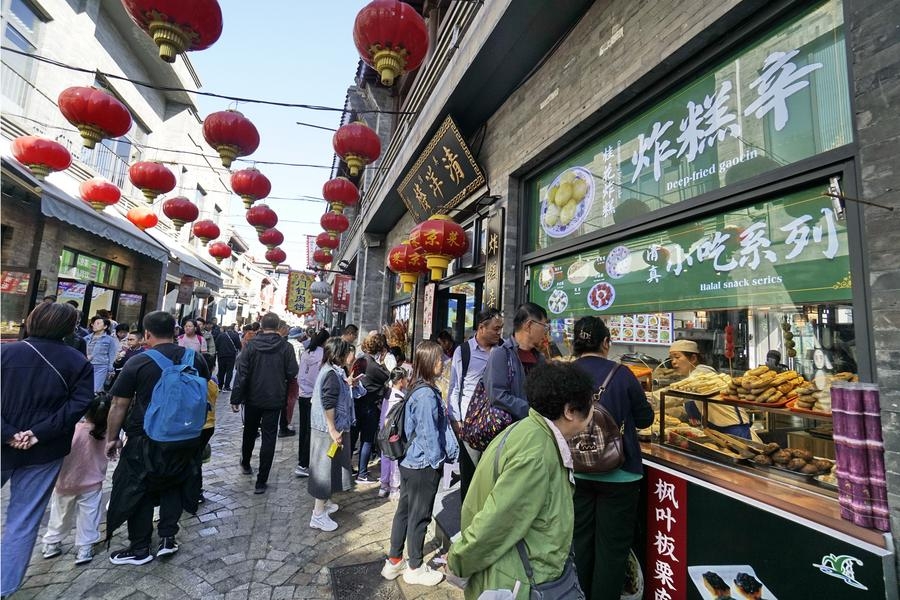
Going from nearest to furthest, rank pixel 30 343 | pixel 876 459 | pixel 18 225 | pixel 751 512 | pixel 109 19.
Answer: pixel 876 459, pixel 751 512, pixel 30 343, pixel 18 225, pixel 109 19

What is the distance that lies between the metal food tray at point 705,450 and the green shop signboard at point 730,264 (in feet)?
3.35

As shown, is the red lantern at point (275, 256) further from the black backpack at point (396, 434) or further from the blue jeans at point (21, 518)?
the black backpack at point (396, 434)

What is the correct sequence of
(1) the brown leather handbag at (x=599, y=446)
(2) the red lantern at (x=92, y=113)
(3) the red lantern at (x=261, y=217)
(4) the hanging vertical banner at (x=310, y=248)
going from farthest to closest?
1. (4) the hanging vertical banner at (x=310, y=248)
2. (3) the red lantern at (x=261, y=217)
3. (2) the red lantern at (x=92, y=113)
4. (1) the brown leather handbag at (x=599, y=446)

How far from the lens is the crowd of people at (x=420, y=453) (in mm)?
1578

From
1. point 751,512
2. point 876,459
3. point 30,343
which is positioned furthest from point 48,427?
point 876,459

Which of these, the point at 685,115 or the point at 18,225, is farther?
the point at 18,225

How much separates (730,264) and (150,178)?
9565 mm

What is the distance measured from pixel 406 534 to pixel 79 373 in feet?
8.68

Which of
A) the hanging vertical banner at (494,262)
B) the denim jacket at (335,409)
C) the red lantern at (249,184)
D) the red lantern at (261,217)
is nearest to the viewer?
the denim jacket at (335,409)

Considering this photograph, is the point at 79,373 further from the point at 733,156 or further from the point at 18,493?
the point at 733,156

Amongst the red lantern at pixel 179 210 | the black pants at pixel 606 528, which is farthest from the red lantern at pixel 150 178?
the black pants at pixel 606 528

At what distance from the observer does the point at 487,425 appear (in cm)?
302

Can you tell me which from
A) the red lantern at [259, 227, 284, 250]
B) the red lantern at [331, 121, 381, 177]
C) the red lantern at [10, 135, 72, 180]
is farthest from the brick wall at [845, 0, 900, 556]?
the red lantern at [259, 227, 284, 250]

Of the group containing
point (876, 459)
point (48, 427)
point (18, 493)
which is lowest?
point (18, 493)
